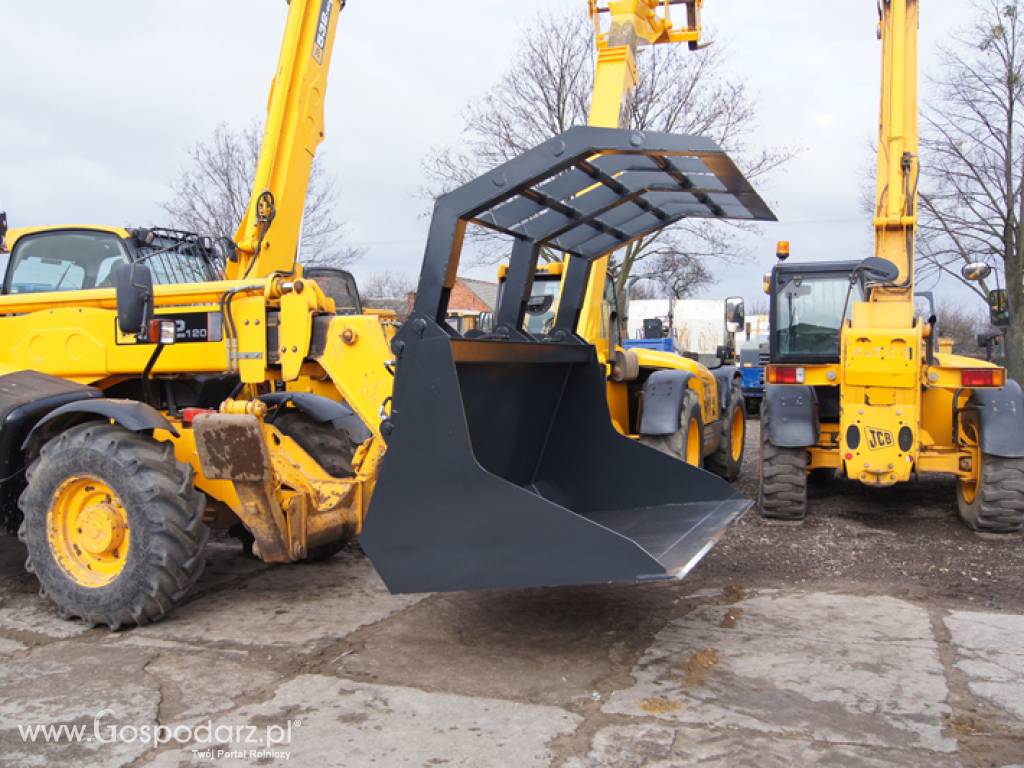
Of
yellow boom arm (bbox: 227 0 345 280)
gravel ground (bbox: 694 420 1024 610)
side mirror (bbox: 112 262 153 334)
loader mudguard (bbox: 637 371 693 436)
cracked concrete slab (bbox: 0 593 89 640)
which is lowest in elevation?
cracked concrete slab (bbox: 0 593 89 640)

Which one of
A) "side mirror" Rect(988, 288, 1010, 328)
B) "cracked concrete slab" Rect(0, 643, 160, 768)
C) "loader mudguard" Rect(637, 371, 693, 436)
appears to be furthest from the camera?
"side mirror" Rect(988, 288, 1010, 328)

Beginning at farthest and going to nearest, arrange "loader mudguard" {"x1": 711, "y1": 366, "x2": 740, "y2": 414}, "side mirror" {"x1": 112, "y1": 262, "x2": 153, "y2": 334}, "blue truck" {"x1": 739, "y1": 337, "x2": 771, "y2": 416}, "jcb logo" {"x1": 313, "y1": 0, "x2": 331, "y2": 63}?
"blue truck" {"x1": 739, "y1": 337, "x2": 771, "y2": 416} < "loader mudguard" {"x1": 711, "y1": 366, "x2": 740, "y2": 414} < "jcb logo" {"x1": 313, "y1": 0, "x2": 331, "y2": 63} < "side mirror" {"x1": 112, "y1": 262, "x2": 153, "y2": 334}

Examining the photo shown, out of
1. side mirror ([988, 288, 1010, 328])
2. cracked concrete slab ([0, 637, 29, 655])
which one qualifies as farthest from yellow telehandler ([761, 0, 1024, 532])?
cracked concrete slab ([0, 637, 29, 655])

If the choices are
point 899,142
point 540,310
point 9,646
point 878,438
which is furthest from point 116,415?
point 899,142

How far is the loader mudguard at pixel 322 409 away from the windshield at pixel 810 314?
5.39 m

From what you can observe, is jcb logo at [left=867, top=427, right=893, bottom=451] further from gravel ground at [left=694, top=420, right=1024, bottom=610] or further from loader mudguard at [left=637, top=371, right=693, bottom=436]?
loader mudguard at [left=637, top=371, right=693, bottom=436]

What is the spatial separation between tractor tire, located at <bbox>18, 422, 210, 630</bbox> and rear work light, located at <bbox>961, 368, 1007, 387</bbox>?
19.5 ft

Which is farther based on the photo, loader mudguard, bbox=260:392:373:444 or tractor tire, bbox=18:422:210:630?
loader mudguard, bbox=260:392:373:444

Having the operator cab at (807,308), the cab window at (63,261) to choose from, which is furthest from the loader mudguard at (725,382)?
the cab window at (63,261)

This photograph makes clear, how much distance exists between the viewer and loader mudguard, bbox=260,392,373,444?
594 cm

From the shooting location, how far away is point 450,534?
4.02 meters

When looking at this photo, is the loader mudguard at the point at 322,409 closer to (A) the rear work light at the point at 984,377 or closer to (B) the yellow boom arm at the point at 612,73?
(B) the yellow boom arm at the point at 612,73

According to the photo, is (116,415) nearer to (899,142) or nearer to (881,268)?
(881,268)

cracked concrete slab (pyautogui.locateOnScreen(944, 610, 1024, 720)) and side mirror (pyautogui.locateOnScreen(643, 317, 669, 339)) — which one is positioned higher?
side mirror (pyautogui.locateOnScreen(643, 317, 669, 339))
